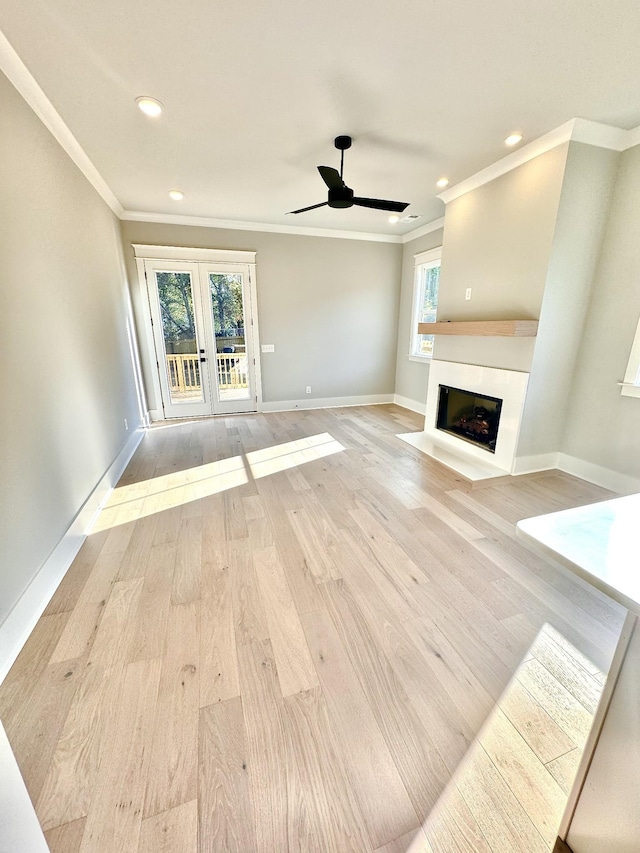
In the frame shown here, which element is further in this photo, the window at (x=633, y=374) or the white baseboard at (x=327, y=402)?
the white baseboard at (x=327, y=402)

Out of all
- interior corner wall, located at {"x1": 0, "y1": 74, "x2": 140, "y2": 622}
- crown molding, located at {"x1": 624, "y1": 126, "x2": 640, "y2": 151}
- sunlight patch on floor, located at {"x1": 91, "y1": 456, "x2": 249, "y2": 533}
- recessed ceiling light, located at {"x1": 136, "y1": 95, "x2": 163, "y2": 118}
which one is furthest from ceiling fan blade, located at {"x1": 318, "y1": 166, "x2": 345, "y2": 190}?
sunlight patch on floor, located at {"x1": 91, "y1": 456, "x2": 249, "y2": 533}

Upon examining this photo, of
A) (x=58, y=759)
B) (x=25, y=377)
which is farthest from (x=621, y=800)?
(x=25, y=377)

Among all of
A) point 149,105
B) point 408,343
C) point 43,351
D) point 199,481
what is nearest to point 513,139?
point 149,105

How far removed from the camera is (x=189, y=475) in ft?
10.9

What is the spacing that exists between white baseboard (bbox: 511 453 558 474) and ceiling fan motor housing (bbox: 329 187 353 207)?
9.13ft

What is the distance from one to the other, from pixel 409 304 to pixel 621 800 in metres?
5.79

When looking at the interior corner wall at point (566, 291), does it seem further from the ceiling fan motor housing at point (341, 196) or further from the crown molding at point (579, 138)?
the ceiling fan motor housing at point (341, 196)

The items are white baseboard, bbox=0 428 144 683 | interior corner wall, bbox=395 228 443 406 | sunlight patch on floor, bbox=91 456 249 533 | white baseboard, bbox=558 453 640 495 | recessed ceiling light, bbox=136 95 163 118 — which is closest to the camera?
white baseboard, bbox=0 428 144 683

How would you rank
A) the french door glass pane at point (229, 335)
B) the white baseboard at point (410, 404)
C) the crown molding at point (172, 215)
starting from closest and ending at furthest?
1. the crown molding at point (172, 215)
2. the french door glass pane at point (229, 335)
3. the white baseboard at point (410, 404)

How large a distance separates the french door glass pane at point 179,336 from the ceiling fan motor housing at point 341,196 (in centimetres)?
294

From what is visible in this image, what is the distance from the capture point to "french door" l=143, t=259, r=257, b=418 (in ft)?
16.1

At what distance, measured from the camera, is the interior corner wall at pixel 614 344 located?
2734mm

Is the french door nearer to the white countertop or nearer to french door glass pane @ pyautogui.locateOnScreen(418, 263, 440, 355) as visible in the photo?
french door glass pane @ pyautogui.locateOnScreen(418, 263, 440, 355)

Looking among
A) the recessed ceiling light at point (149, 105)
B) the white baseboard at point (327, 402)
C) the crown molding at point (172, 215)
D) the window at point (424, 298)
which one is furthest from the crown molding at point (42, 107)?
the window at point (424, 298)
